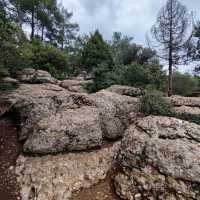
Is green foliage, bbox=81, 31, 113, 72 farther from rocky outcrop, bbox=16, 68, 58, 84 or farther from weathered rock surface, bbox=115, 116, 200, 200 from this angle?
weathered rock surface, bbox=115, 116, 200, 200

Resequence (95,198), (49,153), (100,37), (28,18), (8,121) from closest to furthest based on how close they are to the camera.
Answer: (95,198), (49,153), (8,121), (100,37), (28,18)

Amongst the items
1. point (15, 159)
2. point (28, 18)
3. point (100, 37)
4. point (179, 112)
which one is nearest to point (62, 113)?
point (15, 159)

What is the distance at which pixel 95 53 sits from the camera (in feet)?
63.6

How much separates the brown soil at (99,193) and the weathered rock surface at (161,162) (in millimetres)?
154

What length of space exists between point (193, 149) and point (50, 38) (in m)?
27.9

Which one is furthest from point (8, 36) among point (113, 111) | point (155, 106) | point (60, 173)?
point (155, 106)

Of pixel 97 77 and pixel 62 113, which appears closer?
pixel 62 113

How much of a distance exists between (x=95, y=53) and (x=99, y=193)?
638 inches

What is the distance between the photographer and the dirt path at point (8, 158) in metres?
4.42

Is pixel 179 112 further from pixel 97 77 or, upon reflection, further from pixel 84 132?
pixel 97 77

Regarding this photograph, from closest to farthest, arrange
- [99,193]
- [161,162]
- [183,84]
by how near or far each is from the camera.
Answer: [161,162] → [99,193] → [183,84]

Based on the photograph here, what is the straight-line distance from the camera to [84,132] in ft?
18.4

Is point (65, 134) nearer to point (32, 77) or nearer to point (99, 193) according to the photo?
point (99, 193)

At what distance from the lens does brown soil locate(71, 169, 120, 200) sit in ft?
13.9
